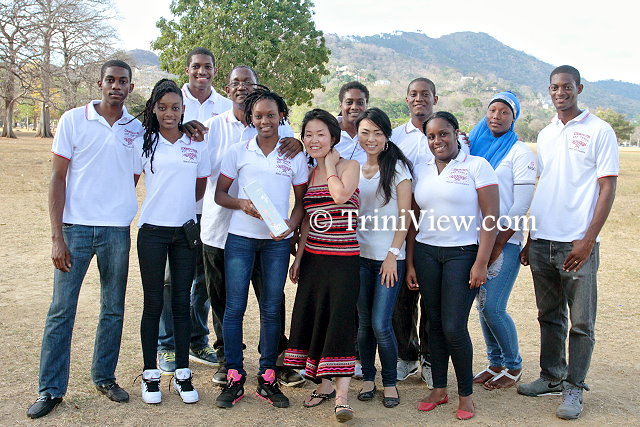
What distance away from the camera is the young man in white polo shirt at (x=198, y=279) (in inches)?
200

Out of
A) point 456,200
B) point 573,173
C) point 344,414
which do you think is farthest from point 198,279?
point 573,173

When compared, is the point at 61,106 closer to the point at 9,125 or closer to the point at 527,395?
the point at 9,125

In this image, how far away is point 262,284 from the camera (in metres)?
4.48

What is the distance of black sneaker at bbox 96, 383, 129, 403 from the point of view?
430 cm

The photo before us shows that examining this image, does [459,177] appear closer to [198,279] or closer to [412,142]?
[412,142]

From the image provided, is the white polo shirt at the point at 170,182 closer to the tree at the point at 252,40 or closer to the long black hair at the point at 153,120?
the long black hair at the point at 153,120

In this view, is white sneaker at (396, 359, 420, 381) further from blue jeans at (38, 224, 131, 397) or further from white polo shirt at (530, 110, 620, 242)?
blue jeans at (38, 224, 131, 397)

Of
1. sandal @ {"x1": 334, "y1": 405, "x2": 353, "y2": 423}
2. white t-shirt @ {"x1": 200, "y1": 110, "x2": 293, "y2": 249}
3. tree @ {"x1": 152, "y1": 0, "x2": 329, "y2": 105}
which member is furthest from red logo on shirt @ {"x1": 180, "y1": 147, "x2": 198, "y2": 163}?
tree @ {"x1": 152, "y1": 0, "x2": 329, "y2": 105}

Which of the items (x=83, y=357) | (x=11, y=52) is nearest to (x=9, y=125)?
(x=11, y=52)

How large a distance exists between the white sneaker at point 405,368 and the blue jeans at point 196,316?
1.68 m

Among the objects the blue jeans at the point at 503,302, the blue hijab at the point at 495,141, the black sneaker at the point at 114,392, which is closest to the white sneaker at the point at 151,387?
the black sneaker at the point at 114,392

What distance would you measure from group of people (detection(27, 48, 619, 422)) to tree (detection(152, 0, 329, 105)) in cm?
2307

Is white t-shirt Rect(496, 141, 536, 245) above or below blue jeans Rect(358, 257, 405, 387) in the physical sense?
above

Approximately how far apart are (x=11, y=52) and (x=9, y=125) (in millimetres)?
15985
